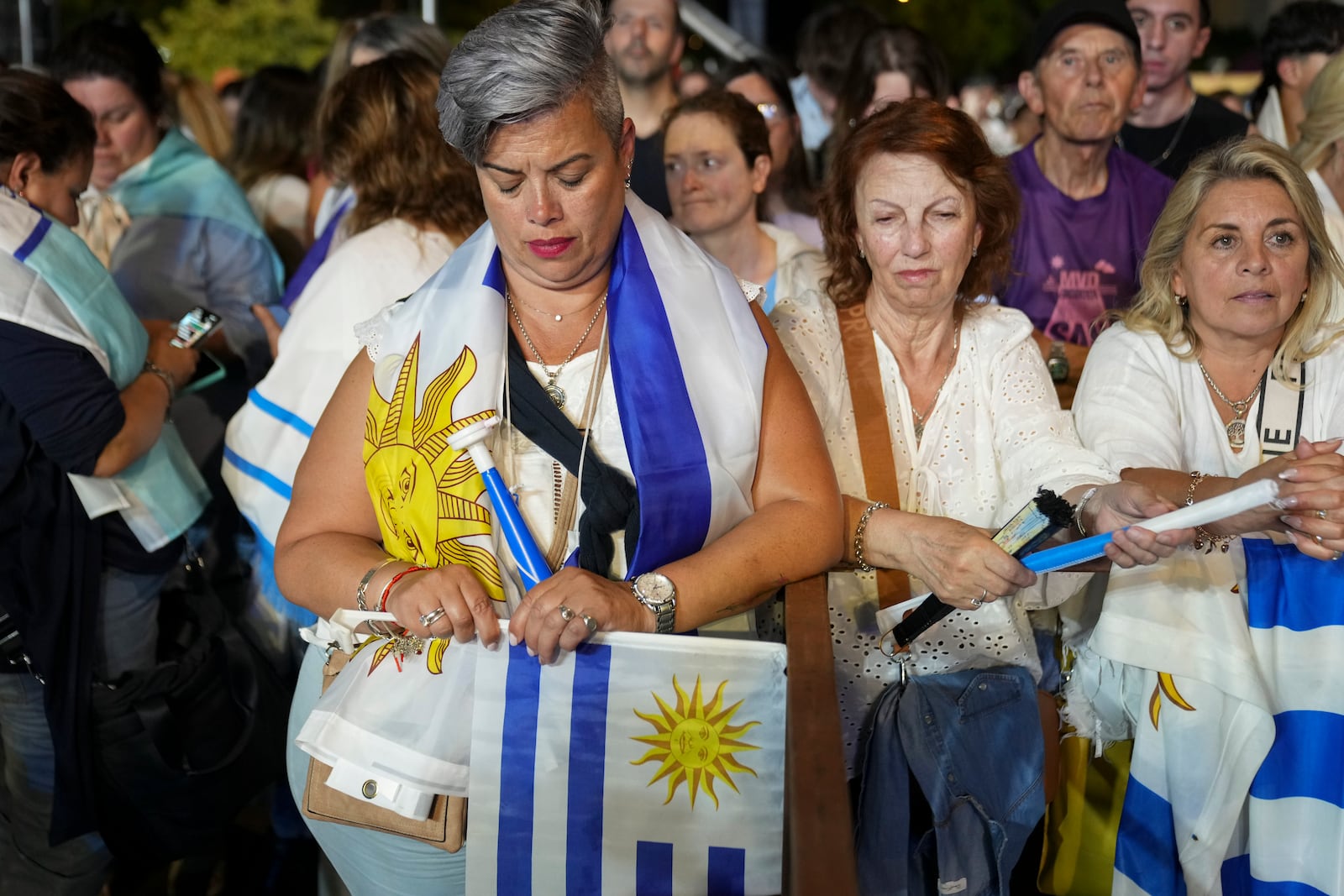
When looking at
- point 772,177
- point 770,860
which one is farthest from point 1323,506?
point 772,177

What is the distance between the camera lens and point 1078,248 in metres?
3.90

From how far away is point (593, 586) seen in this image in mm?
2145

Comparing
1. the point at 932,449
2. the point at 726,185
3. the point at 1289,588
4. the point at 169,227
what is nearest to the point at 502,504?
the point at 932,449

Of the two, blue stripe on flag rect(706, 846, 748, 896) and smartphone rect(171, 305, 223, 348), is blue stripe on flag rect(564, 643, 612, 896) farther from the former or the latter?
smartphone rect(171, 305, 223, 348)

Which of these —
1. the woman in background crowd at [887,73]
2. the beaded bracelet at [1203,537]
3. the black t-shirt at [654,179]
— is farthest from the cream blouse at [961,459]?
the woman in background crowd at [887,73]

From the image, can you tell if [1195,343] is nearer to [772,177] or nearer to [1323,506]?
[1323,506]

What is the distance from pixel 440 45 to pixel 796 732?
335 cm

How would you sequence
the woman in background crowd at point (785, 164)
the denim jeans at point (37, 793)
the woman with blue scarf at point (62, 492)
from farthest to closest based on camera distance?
1. the woman in background crowd at point (785, 164)
2. the denim jeans at point (37, 793)
3. the woman with blue scarf at point (62, 492)

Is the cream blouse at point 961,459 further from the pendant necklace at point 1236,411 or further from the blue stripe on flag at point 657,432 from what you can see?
the blue stripe on flag at point 657,432

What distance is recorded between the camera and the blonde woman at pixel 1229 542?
262 centimetres

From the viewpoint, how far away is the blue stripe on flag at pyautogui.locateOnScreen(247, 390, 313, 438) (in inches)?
130

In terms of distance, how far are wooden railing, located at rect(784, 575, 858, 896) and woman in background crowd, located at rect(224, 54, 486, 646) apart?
1.48 metres

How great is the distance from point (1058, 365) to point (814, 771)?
1.90 m

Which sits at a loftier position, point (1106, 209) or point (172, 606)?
point (1106, 209)
